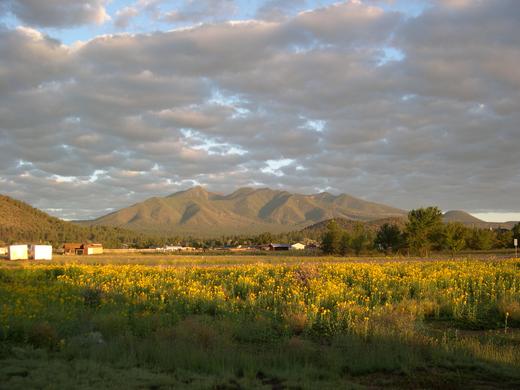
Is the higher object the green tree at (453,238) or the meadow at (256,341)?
the green tree at (453,238)

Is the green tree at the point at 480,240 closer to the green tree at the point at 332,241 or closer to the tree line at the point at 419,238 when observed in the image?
the tree line at the point at 419,238

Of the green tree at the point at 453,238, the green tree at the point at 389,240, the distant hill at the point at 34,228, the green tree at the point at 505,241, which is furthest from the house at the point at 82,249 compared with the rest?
the green tree at the point at 505,241

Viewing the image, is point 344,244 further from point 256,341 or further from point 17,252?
point 256,341

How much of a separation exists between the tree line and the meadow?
203ft

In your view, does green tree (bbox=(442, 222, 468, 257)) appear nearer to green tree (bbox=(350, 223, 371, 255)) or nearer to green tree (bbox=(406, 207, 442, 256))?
green tree (bbox=(406, 207, 442, 256))

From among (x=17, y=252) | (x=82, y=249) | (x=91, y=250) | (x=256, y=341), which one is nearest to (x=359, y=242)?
(x=91, y=250)

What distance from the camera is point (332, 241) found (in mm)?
90625

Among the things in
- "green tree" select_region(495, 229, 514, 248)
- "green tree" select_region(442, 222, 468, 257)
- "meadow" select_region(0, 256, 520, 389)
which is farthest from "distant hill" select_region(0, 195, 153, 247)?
"meadow" select_region(0, 256, 520, 389)

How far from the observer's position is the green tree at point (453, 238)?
76.5 m

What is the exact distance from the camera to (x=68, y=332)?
11617 mm

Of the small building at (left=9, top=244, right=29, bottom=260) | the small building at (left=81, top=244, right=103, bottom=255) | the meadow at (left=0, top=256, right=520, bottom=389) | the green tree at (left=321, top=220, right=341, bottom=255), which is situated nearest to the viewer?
the meadow at (left=0, top=256, right=520, bottom=389)

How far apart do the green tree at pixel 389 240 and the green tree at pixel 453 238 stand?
715 centimetres

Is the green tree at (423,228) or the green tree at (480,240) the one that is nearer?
the green tree at (423,228)

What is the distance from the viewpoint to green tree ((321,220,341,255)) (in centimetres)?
9019
